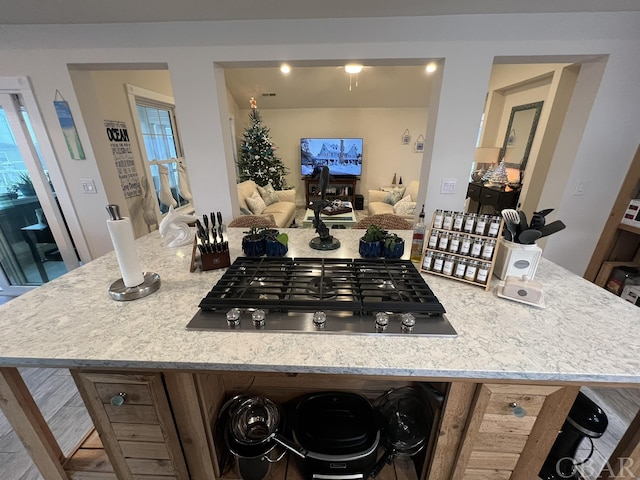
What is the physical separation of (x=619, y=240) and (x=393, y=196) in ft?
9.76

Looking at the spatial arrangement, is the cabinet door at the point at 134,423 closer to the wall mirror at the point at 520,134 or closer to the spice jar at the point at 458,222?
the spice jar at the point at 458,222

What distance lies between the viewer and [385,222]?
5.83 feet

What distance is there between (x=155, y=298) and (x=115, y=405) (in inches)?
13.2

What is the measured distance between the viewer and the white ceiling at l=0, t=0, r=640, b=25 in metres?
1.66

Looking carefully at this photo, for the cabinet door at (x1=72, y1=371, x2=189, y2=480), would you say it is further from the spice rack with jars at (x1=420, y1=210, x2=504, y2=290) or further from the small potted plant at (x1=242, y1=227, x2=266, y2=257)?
the spice rack with jars at (x1=420, y1=210, x2=504, y2=290)

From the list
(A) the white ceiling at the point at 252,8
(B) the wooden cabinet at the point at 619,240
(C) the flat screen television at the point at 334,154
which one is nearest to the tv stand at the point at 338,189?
(C) the flat screen television at the point at 334,154

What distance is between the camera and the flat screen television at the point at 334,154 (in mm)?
5578

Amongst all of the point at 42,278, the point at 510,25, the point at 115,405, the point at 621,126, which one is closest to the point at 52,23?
Result: the point at 42,278

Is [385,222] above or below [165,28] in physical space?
below

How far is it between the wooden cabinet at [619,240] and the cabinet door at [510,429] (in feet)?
6.79

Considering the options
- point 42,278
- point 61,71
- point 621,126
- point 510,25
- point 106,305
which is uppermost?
point 510,25

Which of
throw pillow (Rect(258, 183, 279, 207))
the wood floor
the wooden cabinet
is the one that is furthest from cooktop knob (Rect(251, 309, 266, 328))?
throw pillow (Rect(258, 183, 279, 207))

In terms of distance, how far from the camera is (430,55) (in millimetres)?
1868

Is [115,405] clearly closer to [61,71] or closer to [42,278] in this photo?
[61,71]
